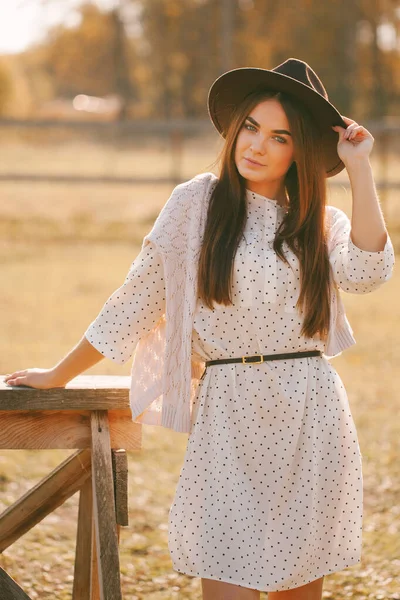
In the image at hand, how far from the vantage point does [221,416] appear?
255cm

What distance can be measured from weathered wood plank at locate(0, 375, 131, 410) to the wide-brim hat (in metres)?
0.83

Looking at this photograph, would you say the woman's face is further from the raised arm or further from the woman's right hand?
the woman's right hand

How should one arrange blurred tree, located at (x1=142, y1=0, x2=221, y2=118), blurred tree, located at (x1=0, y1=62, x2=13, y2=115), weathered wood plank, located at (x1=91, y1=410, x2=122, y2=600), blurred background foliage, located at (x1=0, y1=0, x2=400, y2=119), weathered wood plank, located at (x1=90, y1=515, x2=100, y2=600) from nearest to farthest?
weathered wood plank, located at (x1=91, y1=410, x2=122, y2=600), weathered wood plank, located at (x1=90, y1=515, x2=100, y2=600), blurred background foliage, located at (x1=0, y1=0, x2=400, y2=119), blurred tree, located at (x1=142, y1=0, x2=221, y2=118), blurred tree, located at (x1=0, y1=62, x2=13, y2=115)

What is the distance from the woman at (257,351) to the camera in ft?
8.35

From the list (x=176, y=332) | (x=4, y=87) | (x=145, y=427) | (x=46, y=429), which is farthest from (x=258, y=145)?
(x=4, y=87)

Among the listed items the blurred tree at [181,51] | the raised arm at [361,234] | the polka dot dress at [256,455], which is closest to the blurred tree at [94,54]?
the blurred tree at [181,51]

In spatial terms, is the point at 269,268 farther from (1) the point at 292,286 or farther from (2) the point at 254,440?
(2) the point at 254,440

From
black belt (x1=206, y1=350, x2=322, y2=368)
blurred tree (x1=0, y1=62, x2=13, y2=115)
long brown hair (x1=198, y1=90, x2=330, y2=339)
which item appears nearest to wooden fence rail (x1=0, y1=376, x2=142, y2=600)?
black belt (x1=206, y1=350, x2=322, y2=368)

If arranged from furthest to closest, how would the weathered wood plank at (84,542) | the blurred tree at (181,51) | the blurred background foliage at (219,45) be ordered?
the blurred tree at (181,51) < the blurred background foliage at (219,45) < the weathered wood plank at (84,542)

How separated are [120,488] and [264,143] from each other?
99 centimetres

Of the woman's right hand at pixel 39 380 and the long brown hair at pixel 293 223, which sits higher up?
the long brown hair at pixel 293 223

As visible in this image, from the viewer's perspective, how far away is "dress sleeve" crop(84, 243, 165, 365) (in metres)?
2.59

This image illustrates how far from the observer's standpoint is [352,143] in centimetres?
263

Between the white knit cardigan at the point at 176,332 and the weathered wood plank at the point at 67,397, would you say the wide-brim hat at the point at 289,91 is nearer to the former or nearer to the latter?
the white knit cardigan at the point at 176,332
